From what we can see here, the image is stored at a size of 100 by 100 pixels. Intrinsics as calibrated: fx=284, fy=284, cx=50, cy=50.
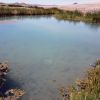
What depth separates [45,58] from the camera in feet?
25.5

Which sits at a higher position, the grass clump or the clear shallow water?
the grass clump

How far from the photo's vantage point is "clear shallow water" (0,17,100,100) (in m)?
5.73

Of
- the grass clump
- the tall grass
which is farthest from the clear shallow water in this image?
the tall grass

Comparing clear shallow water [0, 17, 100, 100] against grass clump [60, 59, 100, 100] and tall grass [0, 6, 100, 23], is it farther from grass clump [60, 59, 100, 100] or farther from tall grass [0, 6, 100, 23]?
tall grass [0, 6, 100, 23]

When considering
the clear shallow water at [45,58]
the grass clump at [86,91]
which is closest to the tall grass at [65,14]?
the clear shallow water at [45,58]

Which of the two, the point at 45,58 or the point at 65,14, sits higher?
the point at 65,14

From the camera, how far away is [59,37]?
11609 millimetres

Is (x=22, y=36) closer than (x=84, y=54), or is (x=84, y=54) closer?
(x=84, y=54)

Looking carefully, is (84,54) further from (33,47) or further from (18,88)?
(18,88)

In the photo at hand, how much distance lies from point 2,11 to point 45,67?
13881mm

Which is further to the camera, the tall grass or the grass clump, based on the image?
the tall grass

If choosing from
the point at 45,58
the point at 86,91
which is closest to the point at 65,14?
the point at 45,58

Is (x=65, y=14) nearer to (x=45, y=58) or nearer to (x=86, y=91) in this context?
(x=45, y=58)

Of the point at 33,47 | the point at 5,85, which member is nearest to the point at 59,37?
the point at 33,47
